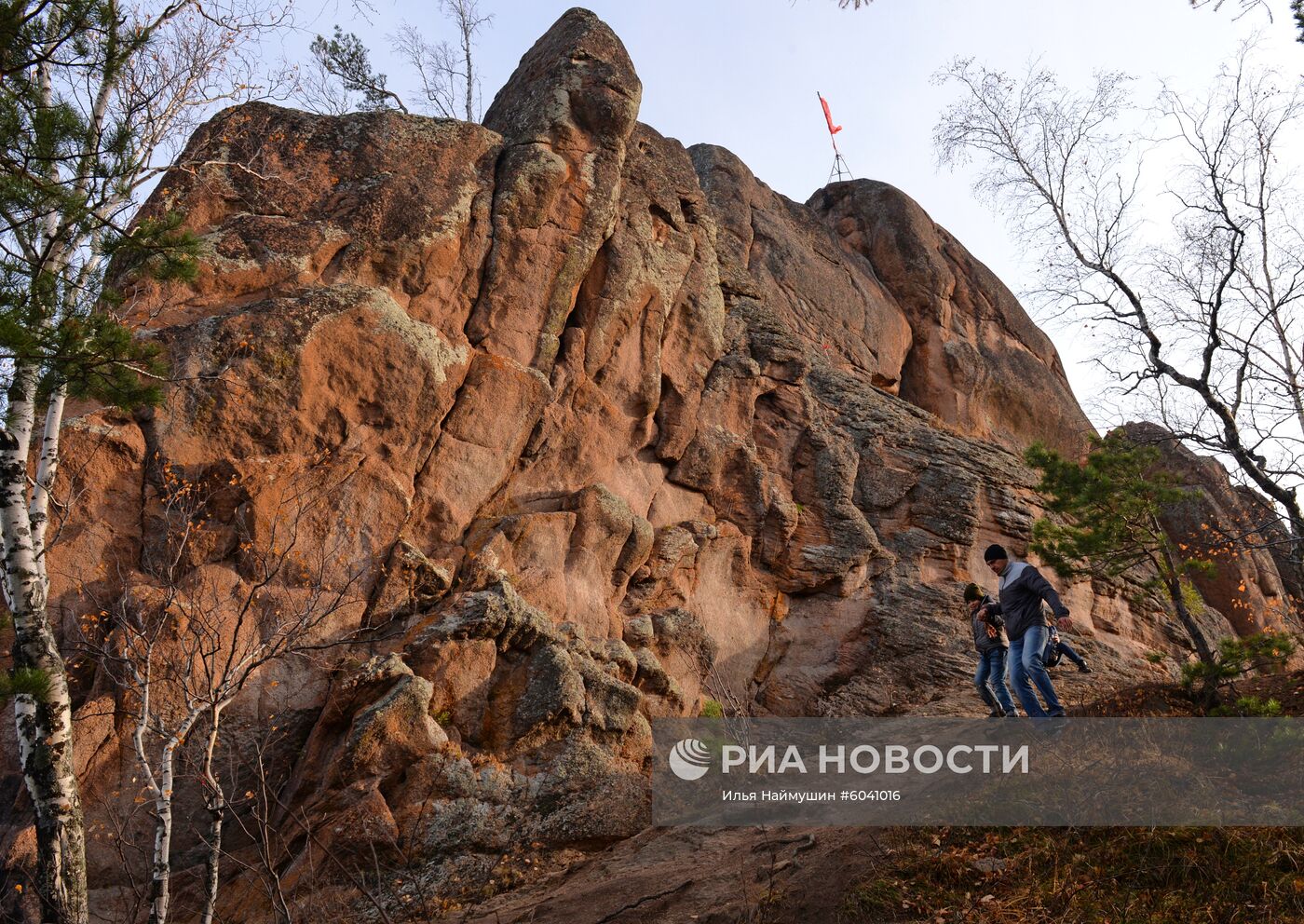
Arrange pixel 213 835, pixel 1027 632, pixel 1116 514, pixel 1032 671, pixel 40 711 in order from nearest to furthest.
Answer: pixel 213 835 < pixel 40 711 < pixel 1032 671 < pixel 1027 632 < pixel 1116 514

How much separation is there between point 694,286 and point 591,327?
11.0ft

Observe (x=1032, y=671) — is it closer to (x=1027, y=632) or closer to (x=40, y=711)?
(x=1027, y=632)

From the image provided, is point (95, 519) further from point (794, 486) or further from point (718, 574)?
point (794, 486)

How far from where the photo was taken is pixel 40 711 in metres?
9.46

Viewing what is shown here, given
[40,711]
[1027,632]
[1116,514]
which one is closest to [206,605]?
[40,711]

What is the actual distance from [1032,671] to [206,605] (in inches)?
418

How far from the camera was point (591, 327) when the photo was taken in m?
18.8

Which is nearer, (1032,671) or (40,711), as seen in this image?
(40,711)

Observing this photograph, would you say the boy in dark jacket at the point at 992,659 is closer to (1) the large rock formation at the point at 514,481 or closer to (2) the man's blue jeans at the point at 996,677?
(2) the man's blue jeans at the point at 996,677

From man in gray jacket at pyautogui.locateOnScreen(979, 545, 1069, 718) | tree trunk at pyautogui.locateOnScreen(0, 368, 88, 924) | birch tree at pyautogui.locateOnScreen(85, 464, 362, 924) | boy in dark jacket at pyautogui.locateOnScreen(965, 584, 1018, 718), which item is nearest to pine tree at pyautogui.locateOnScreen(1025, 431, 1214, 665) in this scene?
boy in dark jacket at pyautogui.locateOnScreen(965, 584, 1018, 718)

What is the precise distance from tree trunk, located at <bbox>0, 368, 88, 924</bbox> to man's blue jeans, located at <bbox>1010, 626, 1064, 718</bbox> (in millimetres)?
9605

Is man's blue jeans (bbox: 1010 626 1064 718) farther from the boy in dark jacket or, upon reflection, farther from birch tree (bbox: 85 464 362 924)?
birch tree (bbox: 85 464 362 924)

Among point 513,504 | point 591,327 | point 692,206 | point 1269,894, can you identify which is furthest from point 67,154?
point 692,206

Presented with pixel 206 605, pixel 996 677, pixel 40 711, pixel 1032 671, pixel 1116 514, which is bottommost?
pixel 996 677
